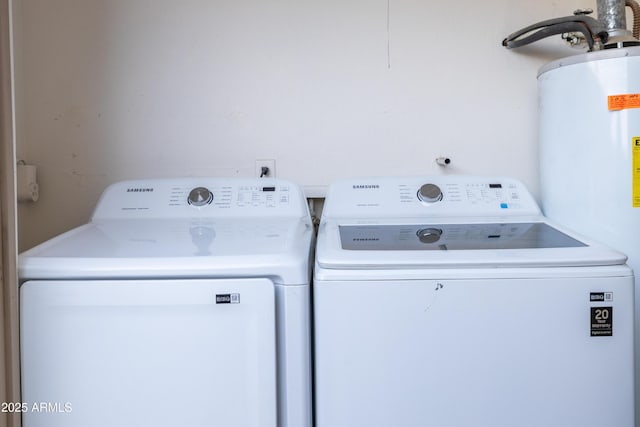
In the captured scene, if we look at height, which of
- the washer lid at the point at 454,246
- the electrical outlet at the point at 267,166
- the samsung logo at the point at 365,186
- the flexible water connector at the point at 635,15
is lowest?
the washer lid at the point at 454,246

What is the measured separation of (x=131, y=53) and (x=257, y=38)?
0.49 m

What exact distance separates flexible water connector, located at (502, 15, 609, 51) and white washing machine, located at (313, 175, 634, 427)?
2.57 feet

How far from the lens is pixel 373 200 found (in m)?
1.43

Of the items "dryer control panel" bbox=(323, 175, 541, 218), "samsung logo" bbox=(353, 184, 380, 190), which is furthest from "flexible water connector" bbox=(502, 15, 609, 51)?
"samsung logo" bbox=(353, 184, 380, 190)

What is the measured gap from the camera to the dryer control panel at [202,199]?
1.43m

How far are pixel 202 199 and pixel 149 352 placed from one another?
2.08 ft

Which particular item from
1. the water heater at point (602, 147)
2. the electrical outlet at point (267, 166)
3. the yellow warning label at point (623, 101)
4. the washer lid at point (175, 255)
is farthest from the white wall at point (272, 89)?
the washer lid at point (175, 255)

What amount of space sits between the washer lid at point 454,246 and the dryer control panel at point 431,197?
69mm

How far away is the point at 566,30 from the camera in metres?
1.41

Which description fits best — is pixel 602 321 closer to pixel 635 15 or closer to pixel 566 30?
pixel 566 30

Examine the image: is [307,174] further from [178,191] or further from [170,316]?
[170,316]

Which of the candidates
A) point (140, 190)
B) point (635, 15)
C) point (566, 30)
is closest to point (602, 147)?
point (566, 30)

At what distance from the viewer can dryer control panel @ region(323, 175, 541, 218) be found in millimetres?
1392

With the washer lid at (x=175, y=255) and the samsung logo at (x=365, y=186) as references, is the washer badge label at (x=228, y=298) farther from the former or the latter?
the samsung logo at (x=365, y=186)
